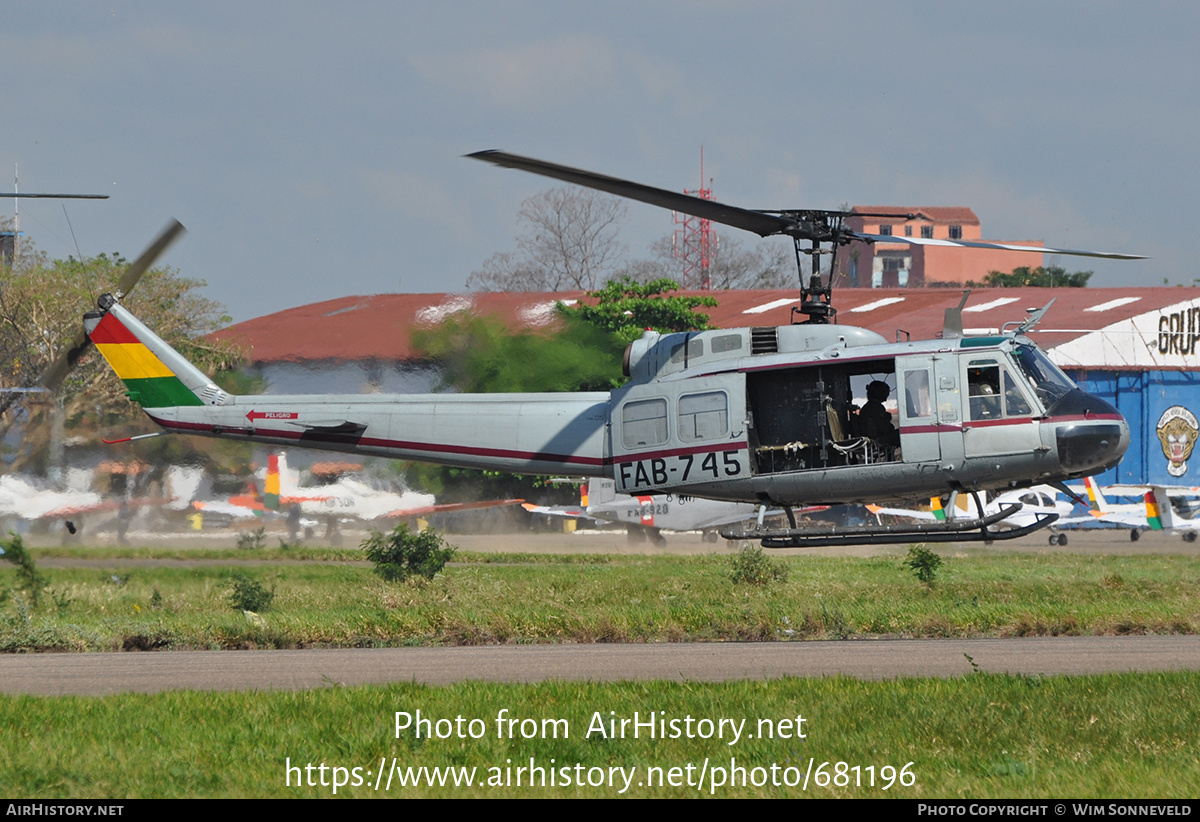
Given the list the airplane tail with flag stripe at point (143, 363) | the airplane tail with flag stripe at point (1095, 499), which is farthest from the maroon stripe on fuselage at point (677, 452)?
the airplane tail with flag stripe at point (1095, 499)

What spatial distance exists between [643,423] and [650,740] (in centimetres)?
766

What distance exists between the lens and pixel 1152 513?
130 ft

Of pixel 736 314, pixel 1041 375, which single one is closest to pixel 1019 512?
pixel 736 314

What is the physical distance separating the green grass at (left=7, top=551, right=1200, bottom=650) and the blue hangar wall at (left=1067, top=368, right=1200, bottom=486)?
22744mm

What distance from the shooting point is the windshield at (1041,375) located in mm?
15398

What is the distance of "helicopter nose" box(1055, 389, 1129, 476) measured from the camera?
15.1m

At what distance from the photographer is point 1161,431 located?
164 ft

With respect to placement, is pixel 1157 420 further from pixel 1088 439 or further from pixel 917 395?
pixel 917 395

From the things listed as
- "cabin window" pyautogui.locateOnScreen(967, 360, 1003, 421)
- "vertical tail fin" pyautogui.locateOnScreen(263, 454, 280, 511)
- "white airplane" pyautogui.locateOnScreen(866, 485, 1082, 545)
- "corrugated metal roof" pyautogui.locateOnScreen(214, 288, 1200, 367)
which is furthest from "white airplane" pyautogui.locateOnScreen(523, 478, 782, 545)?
"cabin window" pyautogui.locateOnScreen(967, 360, 1003, 421)

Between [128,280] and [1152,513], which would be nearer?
[128,280]

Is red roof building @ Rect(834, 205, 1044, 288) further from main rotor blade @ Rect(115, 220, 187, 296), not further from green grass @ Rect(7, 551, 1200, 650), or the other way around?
main rotor blade @ Rect(115, 220, 187, 296)

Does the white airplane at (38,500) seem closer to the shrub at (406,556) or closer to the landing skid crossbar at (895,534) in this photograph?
the shrub at (406,556)

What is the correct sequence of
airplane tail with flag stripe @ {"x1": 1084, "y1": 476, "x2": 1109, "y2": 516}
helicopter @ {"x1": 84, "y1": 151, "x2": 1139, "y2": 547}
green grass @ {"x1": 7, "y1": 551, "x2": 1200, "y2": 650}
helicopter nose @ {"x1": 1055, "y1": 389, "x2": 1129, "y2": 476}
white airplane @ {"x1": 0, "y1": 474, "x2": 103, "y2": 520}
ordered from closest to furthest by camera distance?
helicopter nose @ {"x1": 1055, "y1": 389, "x2": 1129, "y2": 476} < helicopter @ {"x1": 84, "y1": 151, "x2": 1139, "y2": 547} < green grass @ {"x1": 7, "y1": 551, "x2": 1200, "y2": 650} < white airplane @ {"x1": 0, "y1": 474, "x2": 103, "y2": 520} < airplane tail with flag stripe @ {"x1": 1084, "y1": 476, "x2": 1109, "y2": 516}
